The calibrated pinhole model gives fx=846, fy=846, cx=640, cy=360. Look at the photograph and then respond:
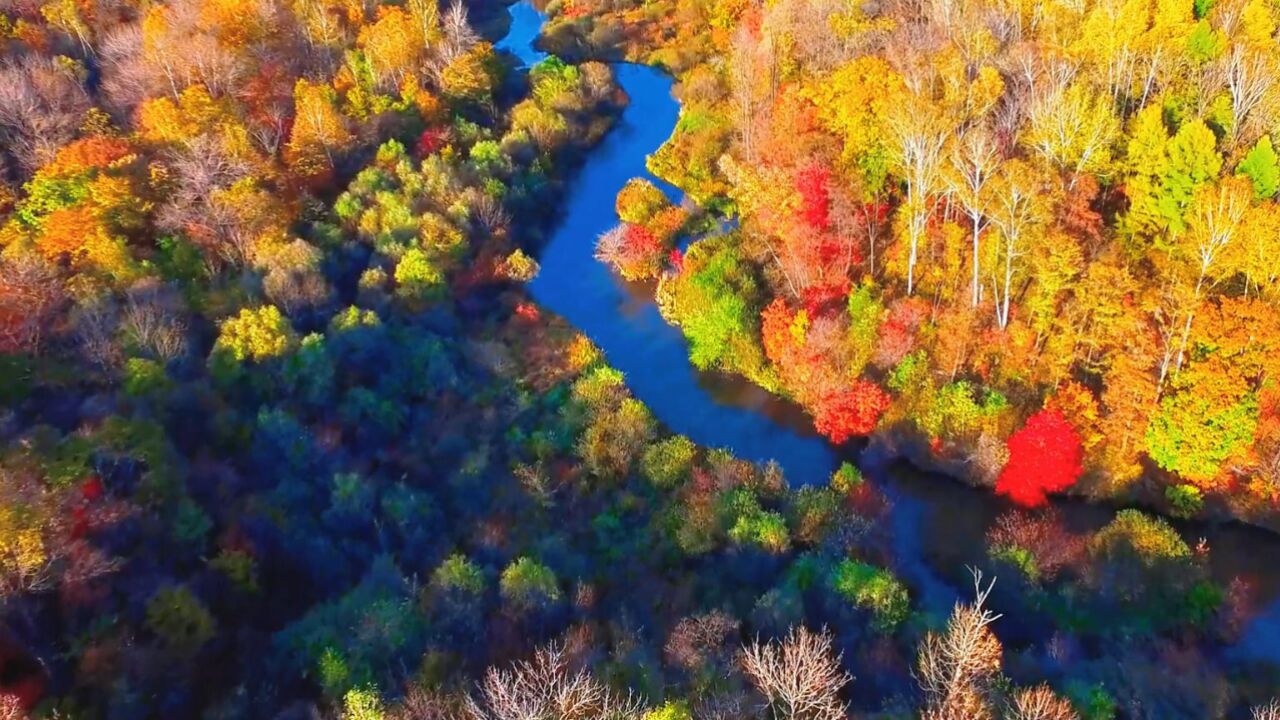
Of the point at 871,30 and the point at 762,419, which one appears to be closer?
the point at 762,419

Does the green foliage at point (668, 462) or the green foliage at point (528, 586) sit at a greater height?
the green foliage at point (668, 462)

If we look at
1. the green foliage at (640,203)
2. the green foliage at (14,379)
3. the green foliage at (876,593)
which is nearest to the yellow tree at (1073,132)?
the green foliage at (876,593)

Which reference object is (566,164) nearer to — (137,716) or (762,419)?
(762,419)

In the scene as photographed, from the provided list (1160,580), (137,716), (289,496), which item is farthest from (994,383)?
(137,716)

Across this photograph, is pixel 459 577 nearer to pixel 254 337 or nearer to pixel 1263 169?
→ pixel 254 337

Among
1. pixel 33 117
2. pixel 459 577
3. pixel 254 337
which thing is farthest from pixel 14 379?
pixel 33 117

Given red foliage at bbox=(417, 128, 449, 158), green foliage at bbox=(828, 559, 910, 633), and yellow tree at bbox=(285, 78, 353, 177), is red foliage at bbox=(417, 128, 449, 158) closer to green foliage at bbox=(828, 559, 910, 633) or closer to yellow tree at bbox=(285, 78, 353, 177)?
yellow tree at bbox=(285, 78, 353, 177)

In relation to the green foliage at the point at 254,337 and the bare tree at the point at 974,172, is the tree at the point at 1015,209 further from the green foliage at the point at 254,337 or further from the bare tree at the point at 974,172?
the green foliage at the point at 254,337
